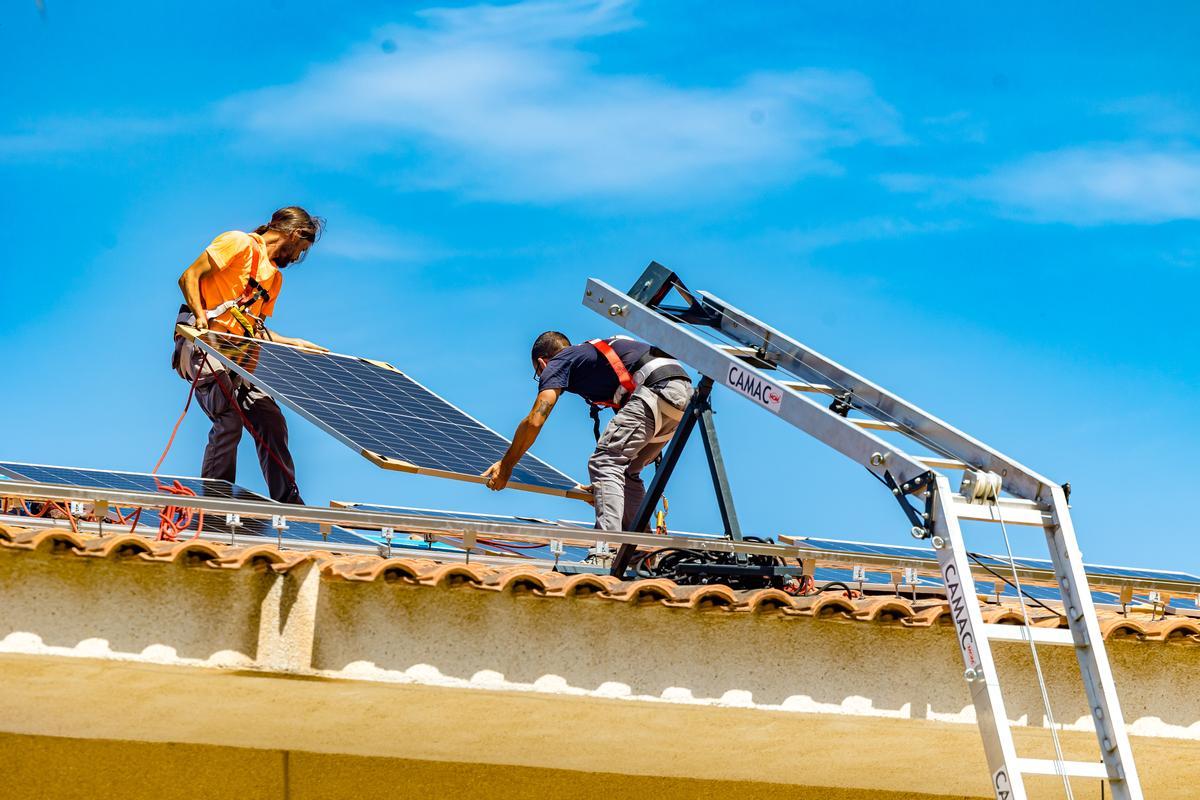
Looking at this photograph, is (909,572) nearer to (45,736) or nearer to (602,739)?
(602,739)

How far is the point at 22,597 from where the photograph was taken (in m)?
8.83

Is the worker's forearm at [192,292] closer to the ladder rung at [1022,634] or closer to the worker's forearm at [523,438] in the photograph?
the worker's forearm at [523,438]

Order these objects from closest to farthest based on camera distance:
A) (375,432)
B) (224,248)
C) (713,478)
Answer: (713,478), (375,432), (224,248)

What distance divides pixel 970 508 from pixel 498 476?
451cm

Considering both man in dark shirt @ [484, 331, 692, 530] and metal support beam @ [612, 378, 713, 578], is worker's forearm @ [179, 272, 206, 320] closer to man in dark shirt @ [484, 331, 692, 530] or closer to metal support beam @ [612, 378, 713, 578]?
man in dark shirt @ [484, 331, 692, 530]

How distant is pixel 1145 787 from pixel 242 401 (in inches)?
282

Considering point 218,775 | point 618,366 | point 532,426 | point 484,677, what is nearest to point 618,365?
point 618,366

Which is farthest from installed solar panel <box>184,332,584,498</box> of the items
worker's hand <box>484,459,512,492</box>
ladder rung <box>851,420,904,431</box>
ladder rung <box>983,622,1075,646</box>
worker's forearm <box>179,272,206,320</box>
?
ladder rung <box>983,622,1075,646</box>

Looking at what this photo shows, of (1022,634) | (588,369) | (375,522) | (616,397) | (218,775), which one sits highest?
(588,369)

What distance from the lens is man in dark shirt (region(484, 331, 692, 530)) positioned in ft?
35.9

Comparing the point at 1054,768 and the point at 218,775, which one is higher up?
the point at 218,775

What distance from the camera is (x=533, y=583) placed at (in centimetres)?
918

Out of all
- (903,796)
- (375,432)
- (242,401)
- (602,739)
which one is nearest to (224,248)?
(242,401)

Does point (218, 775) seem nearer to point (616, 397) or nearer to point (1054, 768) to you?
point (616, 397)
